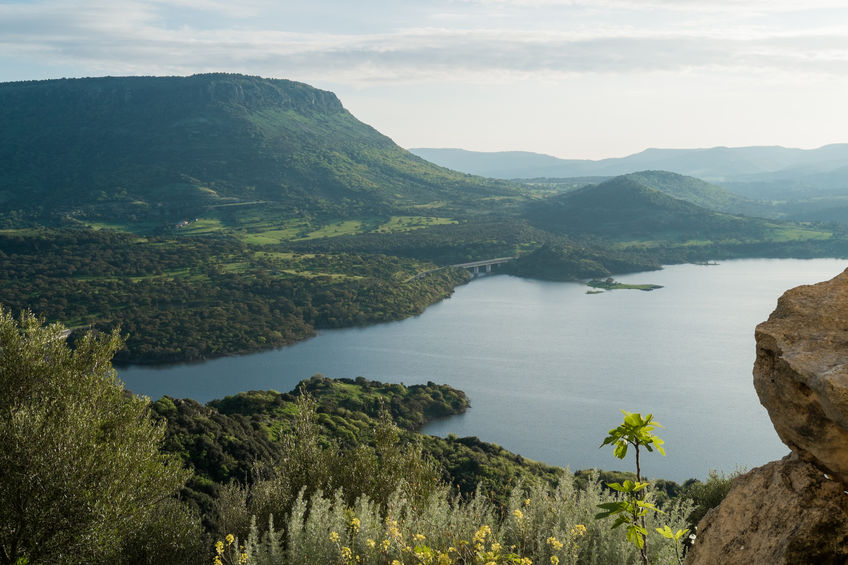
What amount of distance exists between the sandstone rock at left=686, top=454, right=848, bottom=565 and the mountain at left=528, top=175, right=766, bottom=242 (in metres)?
172

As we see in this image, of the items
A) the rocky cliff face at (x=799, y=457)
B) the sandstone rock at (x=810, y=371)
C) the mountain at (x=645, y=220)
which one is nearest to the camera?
the sandstone rock at (x=810, y=371)

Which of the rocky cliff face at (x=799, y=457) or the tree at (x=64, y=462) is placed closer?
the rocky cliff face at (x=799, y=457)

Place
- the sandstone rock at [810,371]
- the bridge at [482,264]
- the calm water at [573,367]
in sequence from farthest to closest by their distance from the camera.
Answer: the bridge at [482,264]
the calm water at [573,367]
the sandstone rock at [810,371]

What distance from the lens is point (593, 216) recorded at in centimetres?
19088

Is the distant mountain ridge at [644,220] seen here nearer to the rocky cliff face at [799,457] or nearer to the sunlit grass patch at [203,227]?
the sunlit grass patch at [203,227]

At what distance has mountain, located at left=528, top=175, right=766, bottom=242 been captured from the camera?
166 meters

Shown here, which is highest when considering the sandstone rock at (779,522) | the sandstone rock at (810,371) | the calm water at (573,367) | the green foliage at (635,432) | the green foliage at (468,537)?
the sandstone rock at (810,371)

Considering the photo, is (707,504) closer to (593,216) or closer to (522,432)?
(522,432)

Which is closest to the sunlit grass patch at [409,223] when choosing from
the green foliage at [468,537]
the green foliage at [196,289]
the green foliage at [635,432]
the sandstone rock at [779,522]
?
the green foliage at [196,289]

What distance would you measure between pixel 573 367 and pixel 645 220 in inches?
4459

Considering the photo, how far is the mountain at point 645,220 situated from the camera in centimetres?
16625

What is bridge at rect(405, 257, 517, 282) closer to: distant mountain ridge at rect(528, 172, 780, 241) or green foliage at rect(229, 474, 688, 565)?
distant mountain ridge at rect(528, 172, 780, 241)

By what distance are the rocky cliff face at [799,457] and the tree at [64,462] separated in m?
10.6

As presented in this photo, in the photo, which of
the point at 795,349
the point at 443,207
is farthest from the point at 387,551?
the point at 443,207
